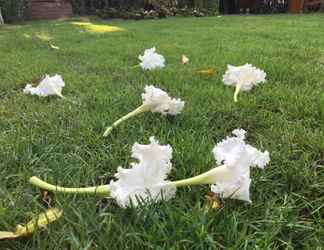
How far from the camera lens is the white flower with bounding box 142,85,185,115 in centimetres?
205

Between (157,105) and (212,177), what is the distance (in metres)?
0.80

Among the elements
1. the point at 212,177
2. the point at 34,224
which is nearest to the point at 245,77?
the point at 212,177

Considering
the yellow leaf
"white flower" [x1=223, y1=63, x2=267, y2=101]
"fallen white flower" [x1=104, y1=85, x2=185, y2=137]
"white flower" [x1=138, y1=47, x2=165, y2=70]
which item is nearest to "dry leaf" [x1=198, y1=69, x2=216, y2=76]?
"white flower" [x1=138, y1=47, x2=165, y2=70]

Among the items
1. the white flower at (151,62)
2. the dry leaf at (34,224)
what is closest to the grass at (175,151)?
the dry leaf at (34,224)

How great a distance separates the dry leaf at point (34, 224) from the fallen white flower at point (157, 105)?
0.74 meters


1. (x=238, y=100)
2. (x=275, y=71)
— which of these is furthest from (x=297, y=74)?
(x=238, y=100)

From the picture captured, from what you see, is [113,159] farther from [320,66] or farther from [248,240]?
[320,66]

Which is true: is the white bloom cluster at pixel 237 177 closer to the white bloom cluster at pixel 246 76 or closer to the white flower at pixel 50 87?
the white bloom cluster at pixel 246 76

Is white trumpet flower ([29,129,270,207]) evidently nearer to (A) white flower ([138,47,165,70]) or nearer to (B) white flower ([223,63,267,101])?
(B) white flower ([223,63,267,101])

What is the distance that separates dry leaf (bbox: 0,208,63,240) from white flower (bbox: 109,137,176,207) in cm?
18

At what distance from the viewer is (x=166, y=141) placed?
6.18 feet

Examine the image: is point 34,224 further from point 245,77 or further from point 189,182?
point 245,77

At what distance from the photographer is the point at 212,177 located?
4.50 ft

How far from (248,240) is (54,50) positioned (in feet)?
16.0
